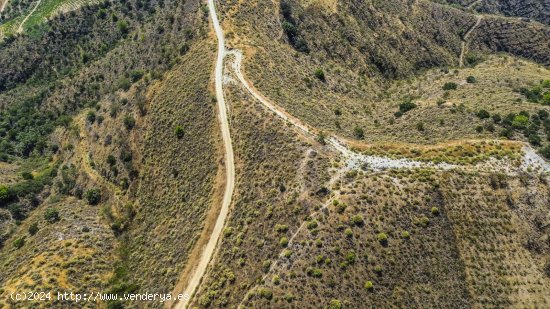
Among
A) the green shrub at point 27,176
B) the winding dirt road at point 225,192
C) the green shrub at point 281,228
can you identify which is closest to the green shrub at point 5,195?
the green shrub at point 27,176

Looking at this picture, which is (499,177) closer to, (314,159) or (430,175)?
(430,175)

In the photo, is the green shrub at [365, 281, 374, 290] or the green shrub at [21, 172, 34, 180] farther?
the green shrub at [21, 172, 34, 180]

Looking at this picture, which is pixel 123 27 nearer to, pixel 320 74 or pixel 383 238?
pixel 320 74

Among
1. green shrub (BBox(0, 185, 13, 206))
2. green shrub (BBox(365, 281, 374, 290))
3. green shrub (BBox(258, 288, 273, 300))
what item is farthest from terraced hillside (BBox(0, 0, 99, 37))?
green shrub (BBox(365, 281, 374, 290))

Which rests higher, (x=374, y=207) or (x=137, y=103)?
(x=137, y=103)

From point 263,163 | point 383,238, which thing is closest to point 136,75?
point 263,163

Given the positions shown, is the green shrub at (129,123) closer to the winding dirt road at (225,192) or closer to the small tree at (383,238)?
the winding dirt road at (225,192)

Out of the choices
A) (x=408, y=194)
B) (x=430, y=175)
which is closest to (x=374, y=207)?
(x=408, y=194)

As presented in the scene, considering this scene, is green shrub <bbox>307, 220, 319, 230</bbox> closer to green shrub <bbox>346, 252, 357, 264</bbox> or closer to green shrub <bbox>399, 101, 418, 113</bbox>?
green shrub <bbox>346, 252, 357, 264</bbox>
